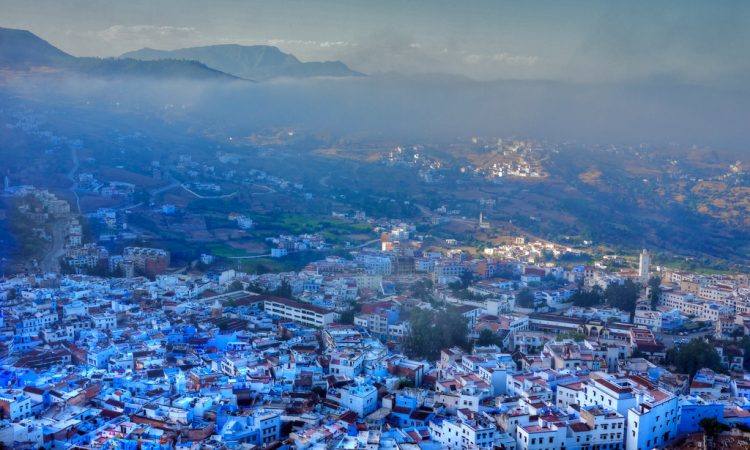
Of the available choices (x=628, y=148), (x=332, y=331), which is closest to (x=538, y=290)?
(x=332, y=331)

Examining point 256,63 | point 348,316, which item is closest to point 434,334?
point 348,316

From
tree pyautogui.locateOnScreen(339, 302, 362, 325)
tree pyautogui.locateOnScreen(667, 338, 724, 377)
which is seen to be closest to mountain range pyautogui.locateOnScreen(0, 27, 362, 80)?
tree pyautogui.locateOnScreen(339, 302, 362, 325)

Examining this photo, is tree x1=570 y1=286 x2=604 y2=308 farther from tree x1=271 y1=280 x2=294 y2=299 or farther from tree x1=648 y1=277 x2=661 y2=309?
tree x1=271 y1=280 x2=294 y2=299

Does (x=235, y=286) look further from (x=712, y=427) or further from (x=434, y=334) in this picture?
(x=712, y=427)

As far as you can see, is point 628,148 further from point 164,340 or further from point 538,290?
point 164,340

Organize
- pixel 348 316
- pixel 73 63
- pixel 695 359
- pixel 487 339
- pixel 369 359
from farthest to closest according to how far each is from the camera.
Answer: pixel 73 63
pixel 348 316
pixel 487 339
pixel 695 359
pixel 369 359
